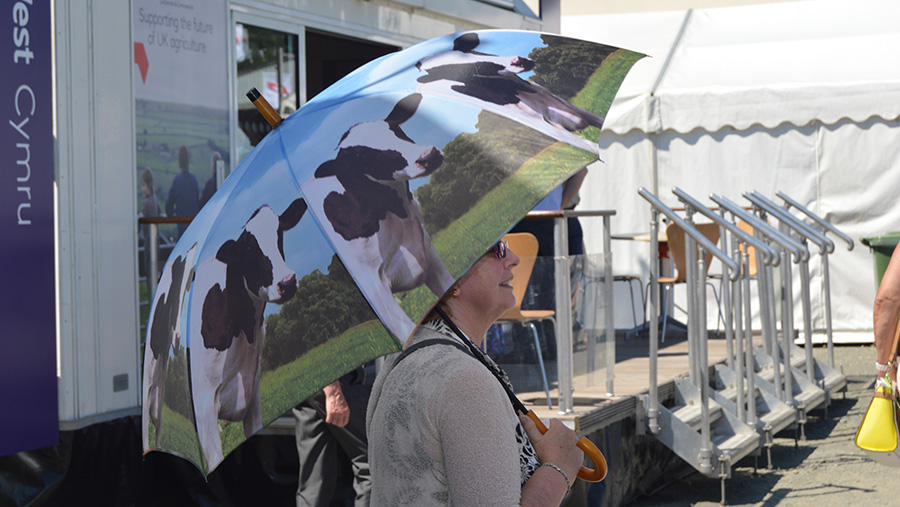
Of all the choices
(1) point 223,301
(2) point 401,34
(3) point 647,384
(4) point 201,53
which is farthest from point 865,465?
(1) point 223,301

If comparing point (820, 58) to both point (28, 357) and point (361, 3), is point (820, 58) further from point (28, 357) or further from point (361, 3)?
point (28, 357)

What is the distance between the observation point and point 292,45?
6715 mm

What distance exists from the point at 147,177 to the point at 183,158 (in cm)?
32

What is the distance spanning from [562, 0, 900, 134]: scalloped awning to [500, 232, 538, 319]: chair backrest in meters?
6.90

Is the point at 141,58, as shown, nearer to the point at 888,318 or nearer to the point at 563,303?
the point at 563,303

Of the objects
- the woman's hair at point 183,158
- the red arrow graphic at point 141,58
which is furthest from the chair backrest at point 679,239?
the red arrow graphic at point 141,58

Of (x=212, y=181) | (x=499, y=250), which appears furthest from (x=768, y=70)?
(x=499, y=250)

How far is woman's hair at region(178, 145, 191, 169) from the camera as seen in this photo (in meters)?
5.82

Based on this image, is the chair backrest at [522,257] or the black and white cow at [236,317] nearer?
the black and white cow at [236,317]

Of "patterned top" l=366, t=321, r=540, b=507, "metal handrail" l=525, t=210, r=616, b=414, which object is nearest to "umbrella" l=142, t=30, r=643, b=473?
"patterned top" l=366, t=321, r=540, b=507

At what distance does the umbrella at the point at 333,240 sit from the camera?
1.95 m

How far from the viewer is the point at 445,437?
73.6 inches

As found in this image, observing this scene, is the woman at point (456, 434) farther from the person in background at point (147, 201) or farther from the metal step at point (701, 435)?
the metal step at point (701, 435)

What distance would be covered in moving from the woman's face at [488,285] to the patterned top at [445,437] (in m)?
0.14
